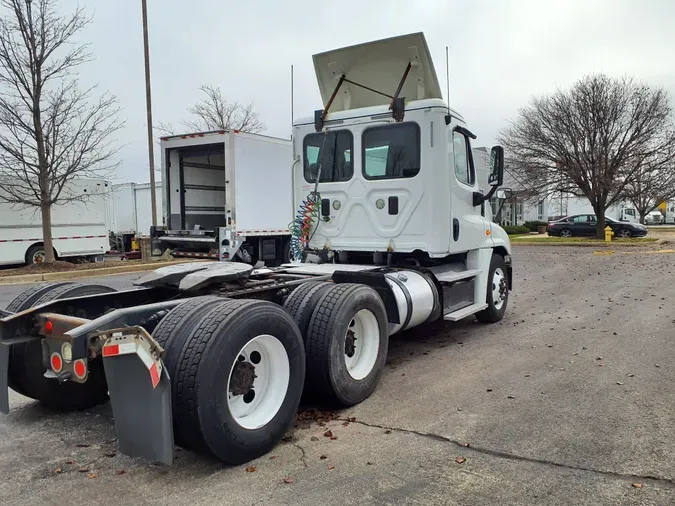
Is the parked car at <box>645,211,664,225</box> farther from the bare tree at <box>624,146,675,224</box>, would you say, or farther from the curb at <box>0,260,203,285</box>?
the curb at <box>0,260,203,285</box>

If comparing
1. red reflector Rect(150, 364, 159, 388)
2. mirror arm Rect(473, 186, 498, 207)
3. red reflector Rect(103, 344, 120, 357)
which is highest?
mirror arm Rect(473, 186, 498, 207)

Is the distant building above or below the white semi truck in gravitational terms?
above

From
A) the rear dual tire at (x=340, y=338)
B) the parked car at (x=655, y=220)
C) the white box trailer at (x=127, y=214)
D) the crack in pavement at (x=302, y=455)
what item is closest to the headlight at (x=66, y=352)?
the crack in pavement at (x=302, y=455)

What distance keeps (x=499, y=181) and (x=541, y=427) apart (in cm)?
396

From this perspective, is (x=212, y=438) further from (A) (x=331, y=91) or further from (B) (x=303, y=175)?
(A) (x=331, y=91)

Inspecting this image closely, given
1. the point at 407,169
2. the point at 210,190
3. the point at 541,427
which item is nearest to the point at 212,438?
the point at 541,427

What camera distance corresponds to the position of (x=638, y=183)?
2931 cm

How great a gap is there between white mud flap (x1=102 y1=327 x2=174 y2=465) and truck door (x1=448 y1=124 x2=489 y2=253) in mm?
4384

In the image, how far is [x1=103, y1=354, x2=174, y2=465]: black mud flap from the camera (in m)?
3.19

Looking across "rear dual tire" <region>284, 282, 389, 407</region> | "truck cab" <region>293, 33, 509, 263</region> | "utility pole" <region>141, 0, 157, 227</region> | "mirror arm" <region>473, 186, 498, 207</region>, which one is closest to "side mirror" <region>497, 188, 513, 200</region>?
"mirror arm" <region>473, 186, 498, 207</region>

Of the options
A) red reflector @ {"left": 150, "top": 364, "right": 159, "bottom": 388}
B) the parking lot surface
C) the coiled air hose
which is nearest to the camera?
red reflector @ {"left": 150, "top": 364, "right": 159, "bottom": 388}

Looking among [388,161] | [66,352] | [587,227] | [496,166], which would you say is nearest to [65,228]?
[388,161]

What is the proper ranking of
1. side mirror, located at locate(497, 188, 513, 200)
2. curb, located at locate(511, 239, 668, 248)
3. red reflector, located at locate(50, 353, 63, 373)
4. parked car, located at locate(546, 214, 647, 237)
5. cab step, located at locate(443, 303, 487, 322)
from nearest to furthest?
red reflector, located at locate(50, 353, 63, 373), cab step, located at locate(443, 303, 487, 322), side mirror, located at locate(497, 188, 513, 200), curb, located at locate(511, 239, 668, 248), parked car, located at locate(546, 214, 647, 237)

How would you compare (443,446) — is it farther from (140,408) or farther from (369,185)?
Result: (369,185)
